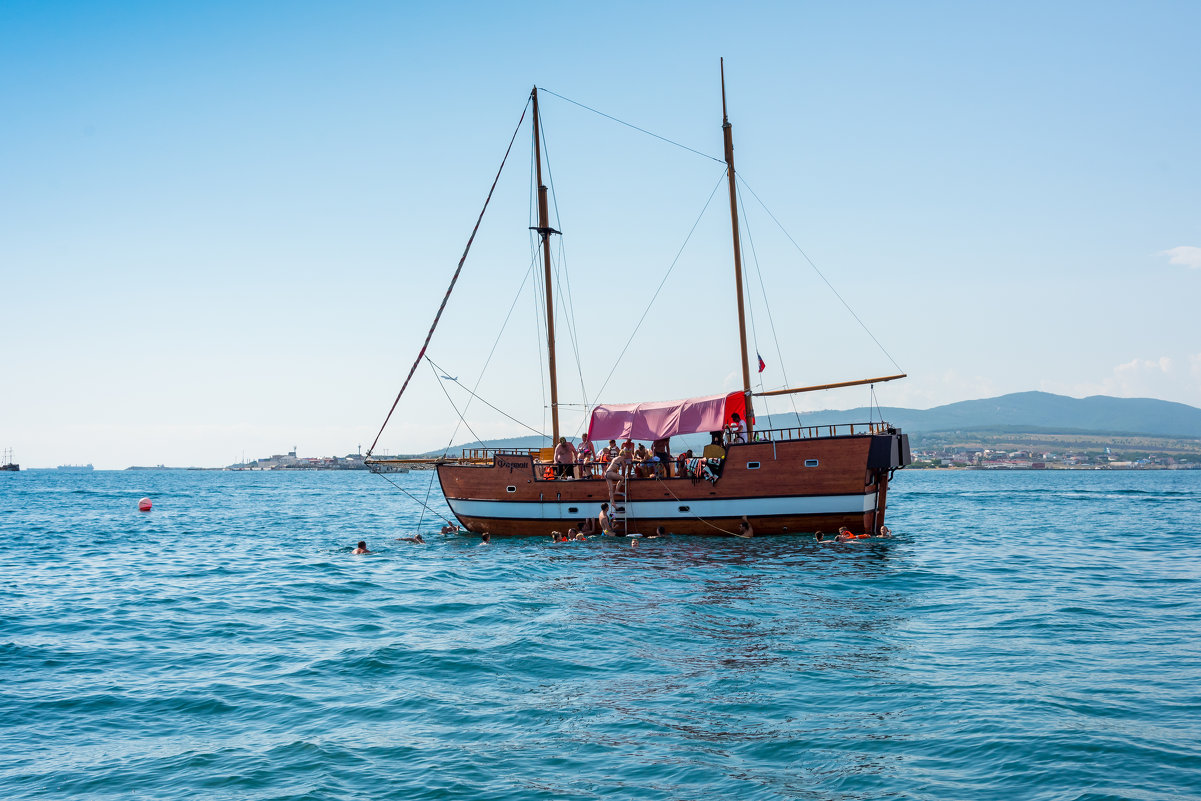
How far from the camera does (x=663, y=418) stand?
98.8 feet

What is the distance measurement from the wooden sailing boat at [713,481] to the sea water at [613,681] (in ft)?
11.3

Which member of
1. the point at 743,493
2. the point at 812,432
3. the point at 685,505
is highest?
the point at 812,432

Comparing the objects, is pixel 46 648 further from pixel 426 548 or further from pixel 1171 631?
pixel 1171 631

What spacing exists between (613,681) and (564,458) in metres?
20.3

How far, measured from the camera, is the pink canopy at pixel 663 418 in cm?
2933

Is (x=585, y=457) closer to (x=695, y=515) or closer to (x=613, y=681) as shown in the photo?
(x=695, y=515)

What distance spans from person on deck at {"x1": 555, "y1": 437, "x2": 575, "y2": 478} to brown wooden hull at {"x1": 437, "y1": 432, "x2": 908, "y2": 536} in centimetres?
67

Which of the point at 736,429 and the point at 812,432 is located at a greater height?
the point at 736,429

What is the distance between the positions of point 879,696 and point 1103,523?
125 ft

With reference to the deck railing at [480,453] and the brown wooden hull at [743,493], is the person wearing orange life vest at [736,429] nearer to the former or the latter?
the brown wooden hull at [743,493]

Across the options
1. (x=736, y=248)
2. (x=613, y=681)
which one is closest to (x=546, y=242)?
(x=736, y=248)

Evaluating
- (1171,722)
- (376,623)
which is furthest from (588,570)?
(1171,722)

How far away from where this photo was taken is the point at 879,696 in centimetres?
1037

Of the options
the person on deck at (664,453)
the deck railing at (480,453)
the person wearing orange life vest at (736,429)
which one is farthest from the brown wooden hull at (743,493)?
the person wearing orange life vest at (736,429)
